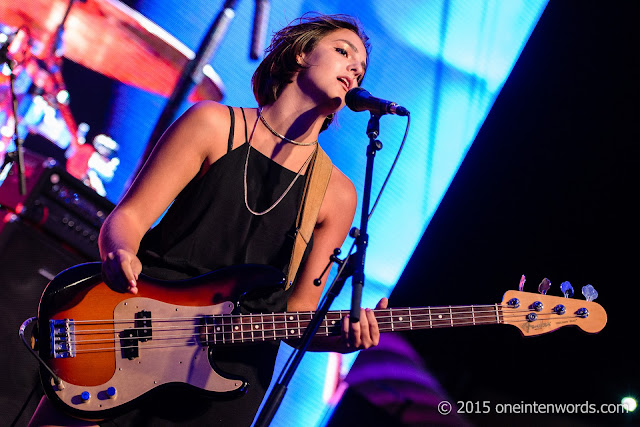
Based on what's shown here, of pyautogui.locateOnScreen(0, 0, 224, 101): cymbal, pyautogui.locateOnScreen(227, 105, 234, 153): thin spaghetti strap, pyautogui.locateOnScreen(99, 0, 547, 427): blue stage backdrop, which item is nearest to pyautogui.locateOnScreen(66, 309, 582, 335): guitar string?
pyautogui.locateOnScreen(227, 105, 234, 153): thin spaghetti strap

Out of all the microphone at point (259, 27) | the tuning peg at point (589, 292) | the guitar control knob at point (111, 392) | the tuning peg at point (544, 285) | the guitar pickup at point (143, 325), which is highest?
the microphone at point (259, 27)

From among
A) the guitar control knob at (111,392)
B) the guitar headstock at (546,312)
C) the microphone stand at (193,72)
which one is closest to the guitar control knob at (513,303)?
the guitar headstock at (546,312)

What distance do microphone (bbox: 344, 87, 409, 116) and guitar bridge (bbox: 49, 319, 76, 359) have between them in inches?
50.5

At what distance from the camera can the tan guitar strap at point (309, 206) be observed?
236 cm

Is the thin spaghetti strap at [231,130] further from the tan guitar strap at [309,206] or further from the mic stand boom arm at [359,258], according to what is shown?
the mic stand boom arm at [359,258]

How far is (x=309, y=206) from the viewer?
2.42m

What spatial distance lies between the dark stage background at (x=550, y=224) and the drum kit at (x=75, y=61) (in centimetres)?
187

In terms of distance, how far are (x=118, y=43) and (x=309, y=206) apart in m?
1.79

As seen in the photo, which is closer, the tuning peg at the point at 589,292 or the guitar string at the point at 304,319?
the guitar string at the point at 304,319

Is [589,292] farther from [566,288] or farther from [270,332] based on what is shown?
[270,332]

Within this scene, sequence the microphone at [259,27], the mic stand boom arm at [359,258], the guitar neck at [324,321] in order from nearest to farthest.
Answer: the mic stand boom arm at [359,258]
the guitar neck at [324,321]
the microphone at [259,27]

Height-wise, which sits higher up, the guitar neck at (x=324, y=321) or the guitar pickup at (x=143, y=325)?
the guitar neck at (x=324, y=321)

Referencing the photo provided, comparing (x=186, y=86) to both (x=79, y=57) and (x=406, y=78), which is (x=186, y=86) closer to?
(x=79, y=57)

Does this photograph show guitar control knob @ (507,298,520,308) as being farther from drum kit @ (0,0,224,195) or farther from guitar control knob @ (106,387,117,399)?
drum kit @ (0,0,224,195)
